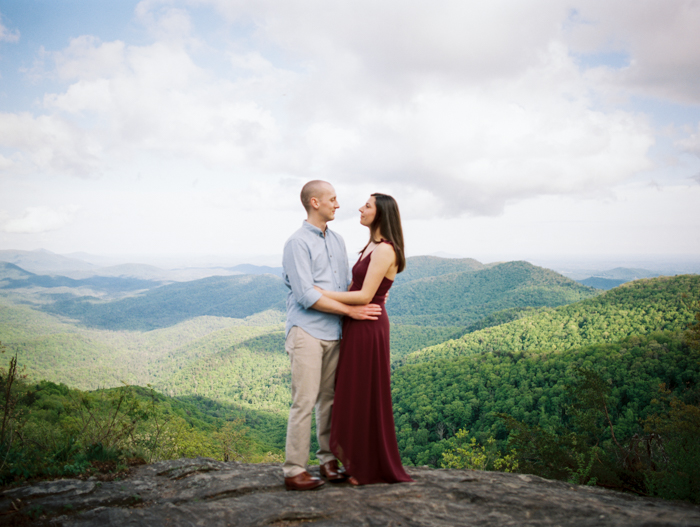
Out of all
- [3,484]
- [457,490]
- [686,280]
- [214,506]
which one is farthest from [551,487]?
[686,280]

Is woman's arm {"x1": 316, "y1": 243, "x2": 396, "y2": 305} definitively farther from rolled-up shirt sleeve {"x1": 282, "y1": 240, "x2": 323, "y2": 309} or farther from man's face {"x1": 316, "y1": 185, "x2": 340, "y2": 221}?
man's face {"x1": 316, "y1": 185, "x2": 340, "y2": 221}

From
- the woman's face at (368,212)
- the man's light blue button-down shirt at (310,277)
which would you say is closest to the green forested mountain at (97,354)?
the man's light blue button-down shirt at (310,277)

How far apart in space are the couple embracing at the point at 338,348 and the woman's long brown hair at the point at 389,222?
0.4 inches

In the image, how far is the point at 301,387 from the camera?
394cm

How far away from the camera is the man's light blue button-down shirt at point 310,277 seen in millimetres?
3924

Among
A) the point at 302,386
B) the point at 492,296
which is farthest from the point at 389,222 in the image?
the point at 492,296

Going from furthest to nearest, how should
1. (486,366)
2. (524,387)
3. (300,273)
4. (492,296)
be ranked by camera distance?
(492,296)
(486,366)
(524,387)
(300,273)

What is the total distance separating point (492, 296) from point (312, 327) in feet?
608

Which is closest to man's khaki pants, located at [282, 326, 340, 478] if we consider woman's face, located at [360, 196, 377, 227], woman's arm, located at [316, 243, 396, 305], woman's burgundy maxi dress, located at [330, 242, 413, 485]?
woman's burgundy maxi dress, located at [330, 242, 413, 485]

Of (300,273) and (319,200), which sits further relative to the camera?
(319,200)

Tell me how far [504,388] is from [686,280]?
52.3 metres

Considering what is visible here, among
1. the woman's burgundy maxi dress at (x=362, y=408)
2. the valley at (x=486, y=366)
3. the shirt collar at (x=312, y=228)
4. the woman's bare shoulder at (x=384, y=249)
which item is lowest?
the valley at (x=486, y=366)

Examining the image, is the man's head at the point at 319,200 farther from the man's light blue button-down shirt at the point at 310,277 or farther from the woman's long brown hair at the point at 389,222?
the woman's long brown hair at the point at 389,222

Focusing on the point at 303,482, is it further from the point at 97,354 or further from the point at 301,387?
the point at 97,354
